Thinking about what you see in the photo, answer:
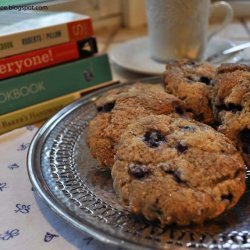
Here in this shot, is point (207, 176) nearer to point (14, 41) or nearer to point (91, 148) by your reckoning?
point (91, 148)

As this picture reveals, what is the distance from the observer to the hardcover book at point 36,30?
100 centimetres

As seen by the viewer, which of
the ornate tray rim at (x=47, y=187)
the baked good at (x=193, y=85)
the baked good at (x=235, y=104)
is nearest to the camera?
the ornate tray rim at (x=47, y=187)

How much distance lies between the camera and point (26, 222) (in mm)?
688

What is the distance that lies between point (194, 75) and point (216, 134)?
244 millimetres

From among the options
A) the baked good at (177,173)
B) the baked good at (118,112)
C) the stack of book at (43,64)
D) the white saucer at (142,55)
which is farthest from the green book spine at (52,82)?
the baked good at (177,173)

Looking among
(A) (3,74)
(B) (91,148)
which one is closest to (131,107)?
(B) (91,148)

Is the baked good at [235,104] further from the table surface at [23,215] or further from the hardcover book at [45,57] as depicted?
the hardcover book at [45,57]

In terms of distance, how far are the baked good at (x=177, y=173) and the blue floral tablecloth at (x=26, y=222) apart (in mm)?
85

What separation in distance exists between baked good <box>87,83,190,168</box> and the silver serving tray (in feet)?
0.16

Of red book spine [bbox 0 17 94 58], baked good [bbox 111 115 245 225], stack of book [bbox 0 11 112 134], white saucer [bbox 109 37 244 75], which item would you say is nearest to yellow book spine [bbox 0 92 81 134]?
stack of book [bbox 0 11 112 134]

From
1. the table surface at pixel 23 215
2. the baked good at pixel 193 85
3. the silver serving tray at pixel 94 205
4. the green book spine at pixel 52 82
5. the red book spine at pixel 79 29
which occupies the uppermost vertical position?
the red book spine at pixel 79 29

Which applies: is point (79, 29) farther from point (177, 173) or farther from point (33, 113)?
point (177, 173)

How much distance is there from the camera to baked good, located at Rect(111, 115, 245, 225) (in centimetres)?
→ 57

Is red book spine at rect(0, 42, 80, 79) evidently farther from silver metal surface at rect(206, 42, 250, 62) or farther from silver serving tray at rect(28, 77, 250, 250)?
silver metal surface at rect(206, 42, 250, 62)
